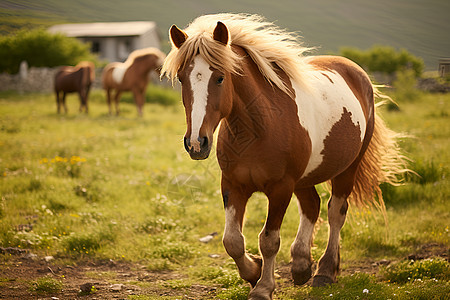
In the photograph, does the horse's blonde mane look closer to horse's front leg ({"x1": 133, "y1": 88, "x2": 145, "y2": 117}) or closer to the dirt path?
the dirt path

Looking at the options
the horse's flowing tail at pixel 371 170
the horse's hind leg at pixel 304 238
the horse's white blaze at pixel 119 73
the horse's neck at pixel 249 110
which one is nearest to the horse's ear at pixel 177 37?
the horse's neck at pixel 249 110

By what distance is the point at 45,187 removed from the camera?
7.32m

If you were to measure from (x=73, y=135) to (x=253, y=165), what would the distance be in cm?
1004

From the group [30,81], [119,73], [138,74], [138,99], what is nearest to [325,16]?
[138,99]

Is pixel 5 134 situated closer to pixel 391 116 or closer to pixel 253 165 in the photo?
pixel 253 165

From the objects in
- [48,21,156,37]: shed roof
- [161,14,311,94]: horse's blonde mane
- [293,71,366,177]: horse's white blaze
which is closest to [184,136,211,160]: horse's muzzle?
[161,14,311,94]: horse's blonde mane

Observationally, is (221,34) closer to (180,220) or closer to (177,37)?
(177,37)

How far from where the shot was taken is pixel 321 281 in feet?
14.9

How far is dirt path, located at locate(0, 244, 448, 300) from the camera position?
4.30 meters

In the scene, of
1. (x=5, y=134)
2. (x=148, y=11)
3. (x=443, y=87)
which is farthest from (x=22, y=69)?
(x=443, y=87)

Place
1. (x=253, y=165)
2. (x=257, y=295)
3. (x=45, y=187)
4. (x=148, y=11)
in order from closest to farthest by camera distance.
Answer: (x=253, y=165), (x=257, y=295), (x=45, y=187), (x=148, y=11)

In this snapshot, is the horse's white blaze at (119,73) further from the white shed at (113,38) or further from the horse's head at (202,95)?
the white shed at (113,38)

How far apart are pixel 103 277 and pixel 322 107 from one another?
2.91 meters

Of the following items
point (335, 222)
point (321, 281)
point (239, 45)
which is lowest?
point (321, 281)
